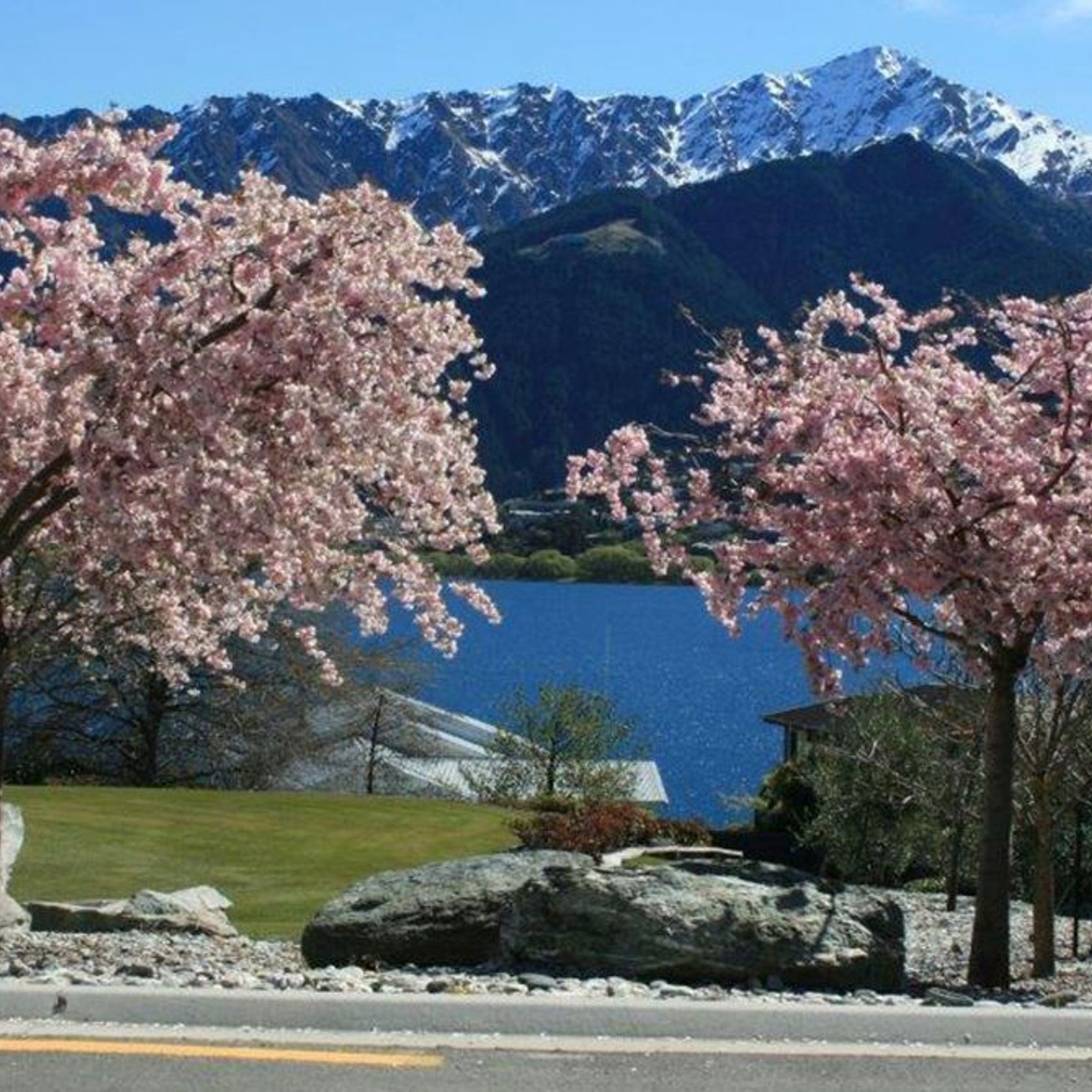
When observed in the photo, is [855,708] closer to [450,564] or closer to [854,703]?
[854,703]

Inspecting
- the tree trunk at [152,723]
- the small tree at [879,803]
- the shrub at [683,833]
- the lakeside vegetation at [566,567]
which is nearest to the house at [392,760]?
the tree trunk at [152,723]

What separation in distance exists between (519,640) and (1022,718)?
9060cm

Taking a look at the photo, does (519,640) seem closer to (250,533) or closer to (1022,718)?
(1022,718)

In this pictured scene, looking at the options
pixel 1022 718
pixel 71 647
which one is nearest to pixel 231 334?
pixel 1022 718

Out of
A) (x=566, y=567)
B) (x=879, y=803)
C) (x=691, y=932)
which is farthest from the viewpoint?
(x=566, y=567)

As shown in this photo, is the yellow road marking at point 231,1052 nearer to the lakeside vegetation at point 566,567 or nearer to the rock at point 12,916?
the rock at point 12,916

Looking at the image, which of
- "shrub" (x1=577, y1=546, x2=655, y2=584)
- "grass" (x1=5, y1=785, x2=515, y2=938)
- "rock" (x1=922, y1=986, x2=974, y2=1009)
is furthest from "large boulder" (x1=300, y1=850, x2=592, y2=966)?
"shrub" (x1=577, y1=546, x2=655, y2=584)

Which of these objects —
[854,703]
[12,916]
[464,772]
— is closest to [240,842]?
[854,703]

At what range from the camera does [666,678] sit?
89.1 meters

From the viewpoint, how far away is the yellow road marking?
668 centimetres

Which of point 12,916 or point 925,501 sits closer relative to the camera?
point 925,501

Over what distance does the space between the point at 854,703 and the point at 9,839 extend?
17.3 metres

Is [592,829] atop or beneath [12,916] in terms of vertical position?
atop

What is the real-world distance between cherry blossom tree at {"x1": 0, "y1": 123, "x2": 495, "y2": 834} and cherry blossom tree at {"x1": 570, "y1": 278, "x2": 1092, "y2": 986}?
2.91m
